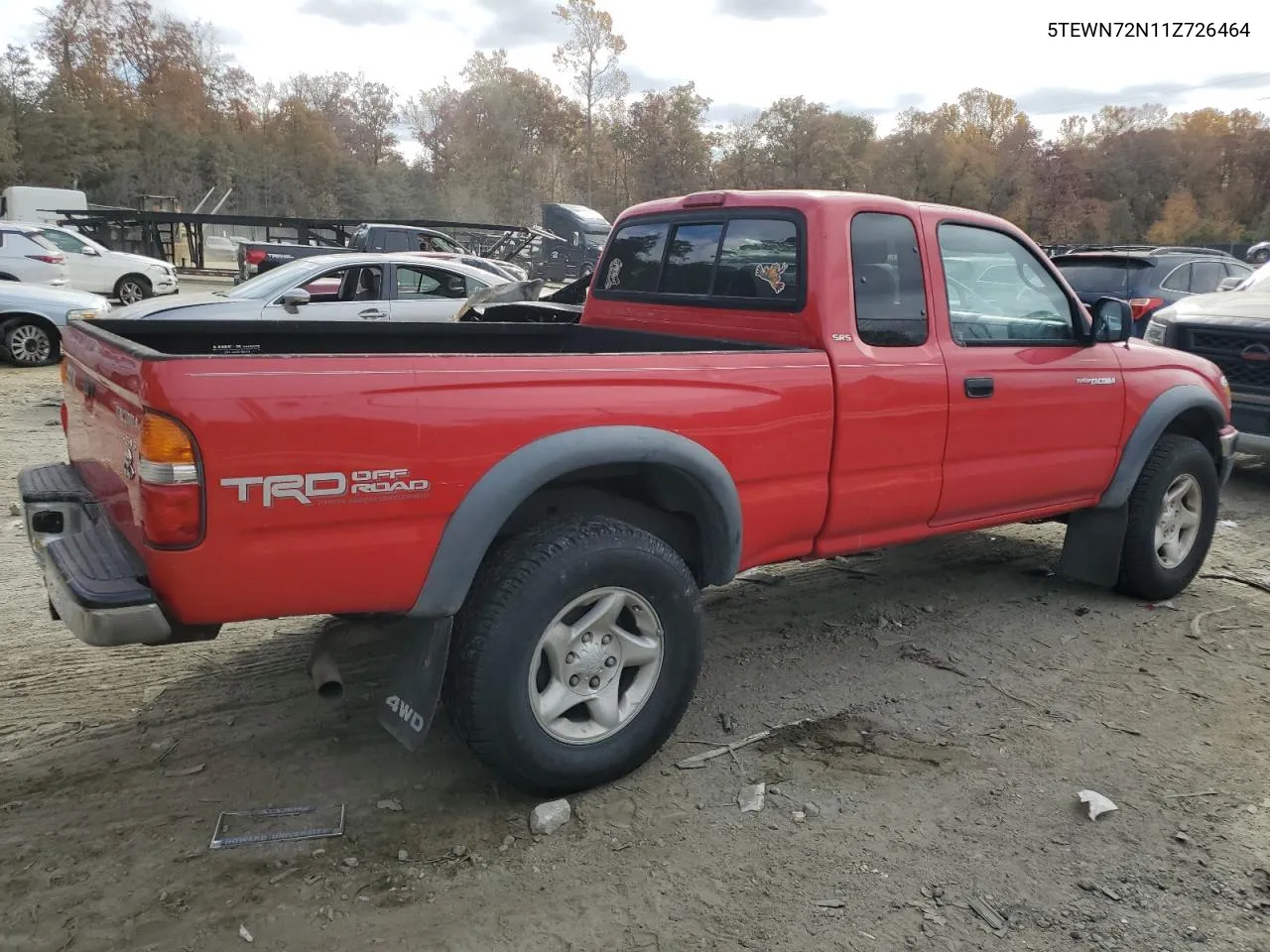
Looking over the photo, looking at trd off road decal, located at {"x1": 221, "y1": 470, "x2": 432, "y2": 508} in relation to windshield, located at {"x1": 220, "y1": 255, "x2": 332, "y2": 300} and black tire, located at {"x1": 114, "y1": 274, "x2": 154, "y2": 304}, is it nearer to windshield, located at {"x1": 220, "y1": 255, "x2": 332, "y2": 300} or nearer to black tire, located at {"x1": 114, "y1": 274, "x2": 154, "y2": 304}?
windshield, located at {"x1": 220, "y1": 255, "x2": 332, "y2": 300}

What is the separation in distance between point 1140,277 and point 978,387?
768 cm

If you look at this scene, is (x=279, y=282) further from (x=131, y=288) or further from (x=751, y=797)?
(x=131, y=288)

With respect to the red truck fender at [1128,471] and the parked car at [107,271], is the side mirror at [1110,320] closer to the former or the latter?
the red truck fender at [1128,471]

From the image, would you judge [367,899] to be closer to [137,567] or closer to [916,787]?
[137,567]

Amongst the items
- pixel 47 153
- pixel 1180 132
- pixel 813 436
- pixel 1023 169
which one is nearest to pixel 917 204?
pixel 813 436

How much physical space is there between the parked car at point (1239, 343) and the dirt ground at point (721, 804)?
3.05 meters

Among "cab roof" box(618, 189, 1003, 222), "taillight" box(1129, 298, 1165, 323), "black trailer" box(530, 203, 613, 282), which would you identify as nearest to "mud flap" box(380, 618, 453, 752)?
"cab roof" box(618, 189, 1003, 222)

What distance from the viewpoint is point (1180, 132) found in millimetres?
64812

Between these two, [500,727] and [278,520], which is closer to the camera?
[278,520]

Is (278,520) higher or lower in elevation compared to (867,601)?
higher

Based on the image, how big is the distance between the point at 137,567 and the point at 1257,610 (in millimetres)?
5093

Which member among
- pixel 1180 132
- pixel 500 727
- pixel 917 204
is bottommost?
pixel 500 727

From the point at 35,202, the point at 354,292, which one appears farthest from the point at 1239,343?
the point at 35,202

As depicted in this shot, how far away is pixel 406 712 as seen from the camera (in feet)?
9.27
